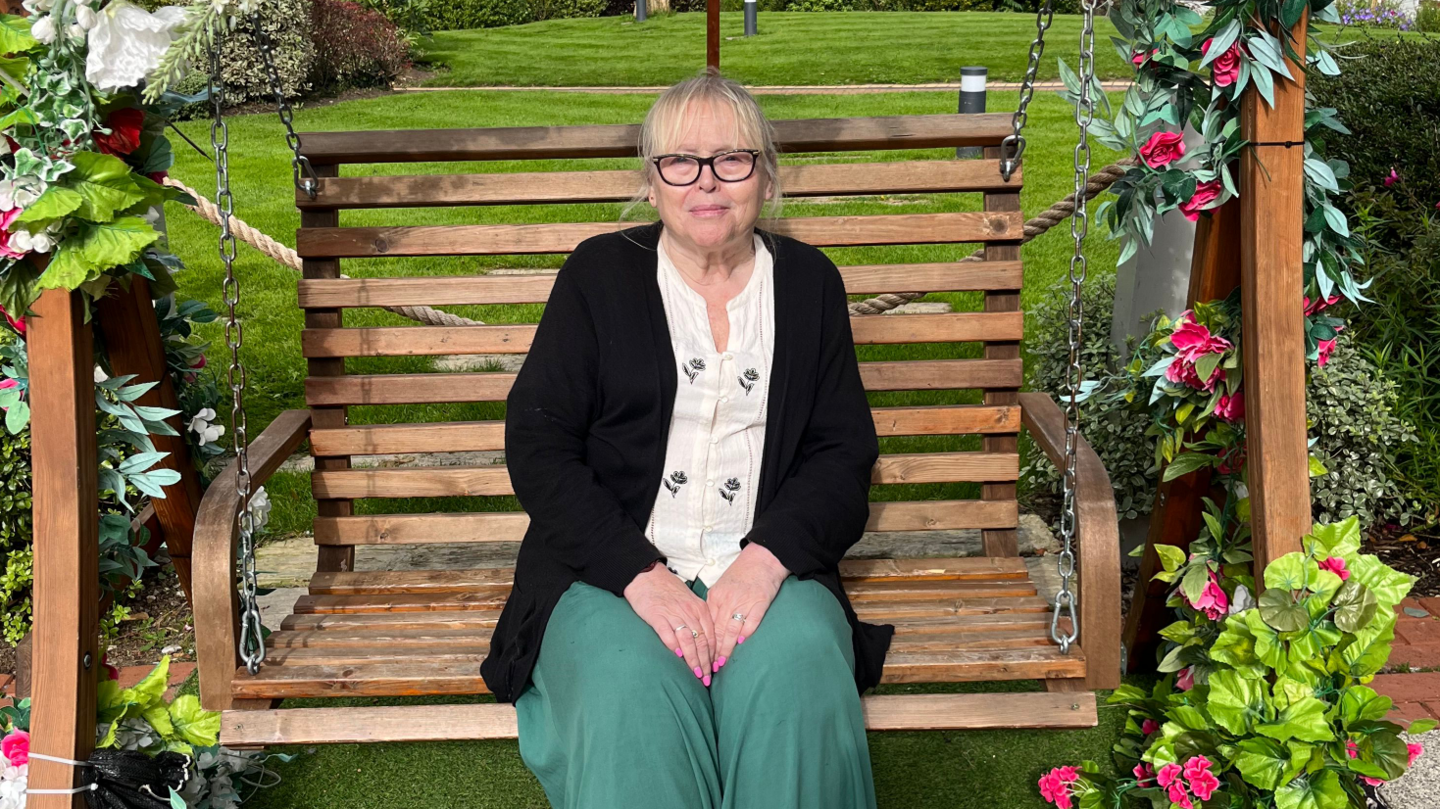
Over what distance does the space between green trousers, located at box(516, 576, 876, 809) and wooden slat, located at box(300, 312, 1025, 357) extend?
114 cm

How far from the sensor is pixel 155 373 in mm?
2820

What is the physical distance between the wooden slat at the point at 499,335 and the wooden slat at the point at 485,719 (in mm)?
1094

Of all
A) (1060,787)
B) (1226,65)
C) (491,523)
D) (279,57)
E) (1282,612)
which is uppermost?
(279,57)

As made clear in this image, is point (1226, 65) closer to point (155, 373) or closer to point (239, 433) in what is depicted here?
point (239, 433)

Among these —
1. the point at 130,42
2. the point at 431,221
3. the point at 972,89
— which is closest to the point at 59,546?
the point at 130,42

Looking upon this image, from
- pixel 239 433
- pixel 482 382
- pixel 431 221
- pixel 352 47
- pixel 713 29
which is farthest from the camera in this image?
pixel 352 47

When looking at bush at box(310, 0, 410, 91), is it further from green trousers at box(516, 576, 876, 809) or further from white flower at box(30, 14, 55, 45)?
green trousers at box(516, 576, 876, 809)

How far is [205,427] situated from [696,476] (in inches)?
49.4

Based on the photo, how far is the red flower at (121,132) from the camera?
2.47 m

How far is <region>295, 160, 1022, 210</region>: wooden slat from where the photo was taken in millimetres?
3252

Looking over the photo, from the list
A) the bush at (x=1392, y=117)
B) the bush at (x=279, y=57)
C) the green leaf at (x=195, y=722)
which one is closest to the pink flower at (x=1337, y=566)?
the green leaf at (x=195, y=722)

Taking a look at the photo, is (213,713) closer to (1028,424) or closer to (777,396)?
(777,396)

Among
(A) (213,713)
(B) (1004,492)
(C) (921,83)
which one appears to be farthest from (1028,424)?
(C) (921,83)

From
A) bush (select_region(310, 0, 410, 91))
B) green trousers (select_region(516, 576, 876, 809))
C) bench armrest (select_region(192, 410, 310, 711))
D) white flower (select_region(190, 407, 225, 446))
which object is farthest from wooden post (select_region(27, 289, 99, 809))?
bush (select_region(310, 0, 410, 91))
